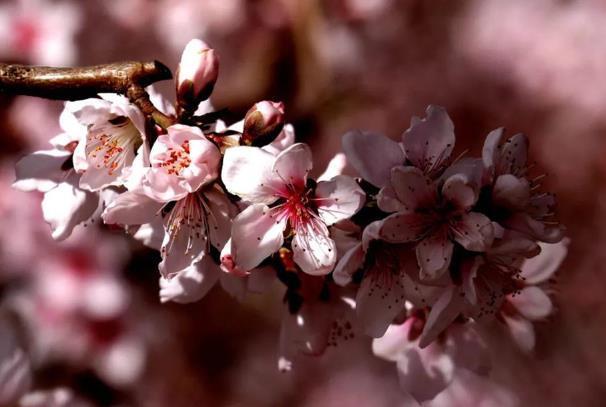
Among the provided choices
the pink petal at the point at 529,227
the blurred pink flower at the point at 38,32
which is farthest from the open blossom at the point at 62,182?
the blurred pink flower at the point at 38,32

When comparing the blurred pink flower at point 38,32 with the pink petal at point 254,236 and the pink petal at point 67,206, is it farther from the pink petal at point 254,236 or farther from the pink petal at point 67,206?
the pink petal at point 254,236

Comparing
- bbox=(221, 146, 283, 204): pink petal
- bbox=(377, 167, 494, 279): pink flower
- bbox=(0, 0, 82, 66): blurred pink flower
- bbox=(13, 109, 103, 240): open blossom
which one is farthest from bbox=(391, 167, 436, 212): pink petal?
bbox=(0, 0, 82, 66): blurred pink flower

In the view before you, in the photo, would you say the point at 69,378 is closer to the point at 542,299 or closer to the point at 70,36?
the point at 70,36

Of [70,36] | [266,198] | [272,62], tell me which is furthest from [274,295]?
[266,198]

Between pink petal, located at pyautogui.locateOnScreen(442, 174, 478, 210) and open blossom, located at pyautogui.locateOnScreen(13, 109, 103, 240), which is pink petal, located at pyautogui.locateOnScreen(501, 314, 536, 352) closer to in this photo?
pink petal, located at pyautogui.locateOnScreen(442, 174, 478, 210)

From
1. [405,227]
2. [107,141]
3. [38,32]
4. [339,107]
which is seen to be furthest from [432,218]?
[38,32]

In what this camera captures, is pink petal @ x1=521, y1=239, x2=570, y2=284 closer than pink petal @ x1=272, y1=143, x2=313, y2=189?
No
